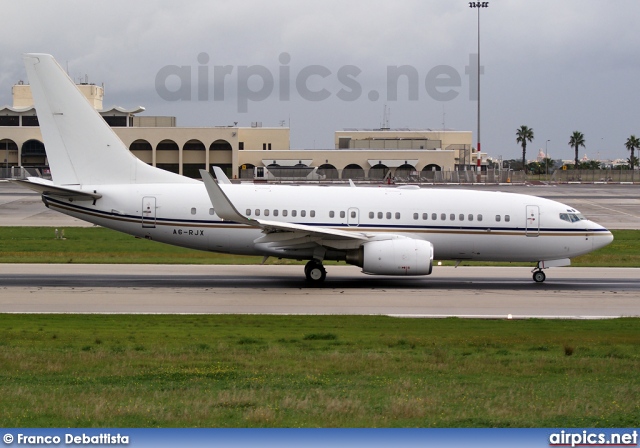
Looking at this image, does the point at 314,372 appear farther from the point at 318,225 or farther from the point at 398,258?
the point at 318,225

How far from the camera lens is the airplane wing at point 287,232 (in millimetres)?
28828

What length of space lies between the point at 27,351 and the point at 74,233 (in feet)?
107

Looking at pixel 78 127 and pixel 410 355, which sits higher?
pixel 78 127

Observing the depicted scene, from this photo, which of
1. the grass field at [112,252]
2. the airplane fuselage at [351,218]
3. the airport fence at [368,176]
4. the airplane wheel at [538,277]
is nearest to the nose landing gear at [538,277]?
the airplane wheel at [538,277]

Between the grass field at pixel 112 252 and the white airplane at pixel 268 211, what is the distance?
6.66 meters

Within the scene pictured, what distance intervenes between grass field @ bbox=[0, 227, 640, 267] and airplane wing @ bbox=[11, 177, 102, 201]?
6.90 m

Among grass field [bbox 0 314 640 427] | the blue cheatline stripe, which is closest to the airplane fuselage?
the blue cheatline stripe

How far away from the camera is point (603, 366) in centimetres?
1748

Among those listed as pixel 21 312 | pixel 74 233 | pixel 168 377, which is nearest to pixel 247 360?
pixel 168 377

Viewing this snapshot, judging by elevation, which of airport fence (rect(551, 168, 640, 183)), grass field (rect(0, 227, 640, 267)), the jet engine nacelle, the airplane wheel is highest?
airport fence (rect(551, 168, 640, 183))

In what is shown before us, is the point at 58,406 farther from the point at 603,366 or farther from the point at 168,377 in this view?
the point at 603,366

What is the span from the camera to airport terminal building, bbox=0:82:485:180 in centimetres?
10925

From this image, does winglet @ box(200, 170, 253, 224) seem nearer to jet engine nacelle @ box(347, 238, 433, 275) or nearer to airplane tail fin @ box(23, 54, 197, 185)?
jet engine nacelle @ box(347, 238, 433, 275)

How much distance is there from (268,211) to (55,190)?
25.0 feet
